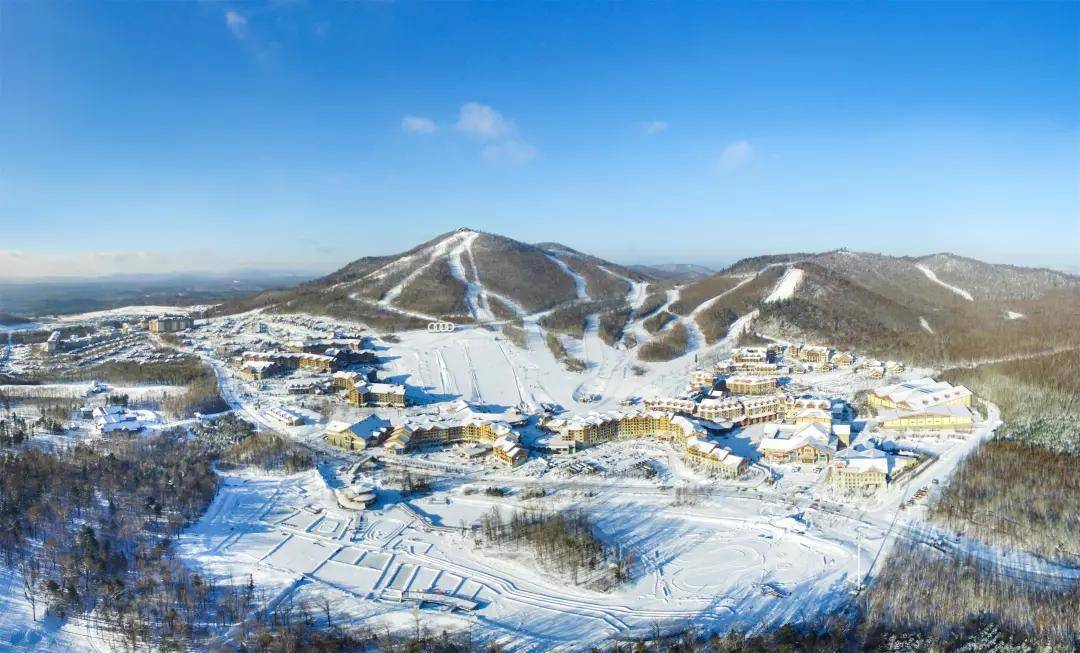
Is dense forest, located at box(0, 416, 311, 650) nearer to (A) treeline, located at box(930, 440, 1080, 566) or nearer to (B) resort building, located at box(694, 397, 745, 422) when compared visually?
(B) resort building, located at box(694, 397, 745, 422)

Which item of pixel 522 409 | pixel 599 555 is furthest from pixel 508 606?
pixel 522 409

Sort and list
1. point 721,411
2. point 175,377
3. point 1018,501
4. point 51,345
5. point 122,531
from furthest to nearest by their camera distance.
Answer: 1. point 51,345
2. point 175,377
3. point 721,411
4. point 1018,501
5. point 122,531

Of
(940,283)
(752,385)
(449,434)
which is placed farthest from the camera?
(940,283)

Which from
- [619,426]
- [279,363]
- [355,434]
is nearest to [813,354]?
[619,426]

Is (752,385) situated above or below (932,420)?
above

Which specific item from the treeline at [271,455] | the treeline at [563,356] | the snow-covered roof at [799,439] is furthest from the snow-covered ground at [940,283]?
the treeline at [271,455]

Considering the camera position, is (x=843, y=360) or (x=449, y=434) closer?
(x=449, y=434)

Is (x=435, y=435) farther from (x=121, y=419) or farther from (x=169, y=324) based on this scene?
(x=169, y=324)

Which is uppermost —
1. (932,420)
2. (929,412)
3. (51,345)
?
(51,345)
